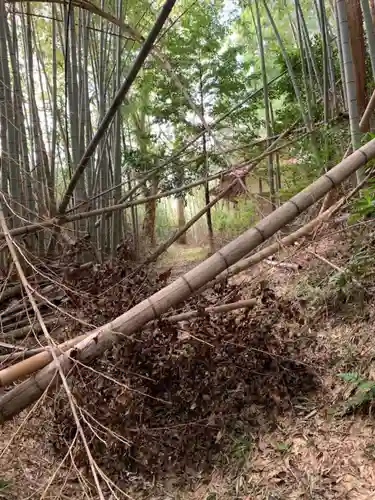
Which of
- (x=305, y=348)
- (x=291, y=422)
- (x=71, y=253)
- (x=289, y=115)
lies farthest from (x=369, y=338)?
(x=289, y=115)

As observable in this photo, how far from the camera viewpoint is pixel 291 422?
5.91 ft

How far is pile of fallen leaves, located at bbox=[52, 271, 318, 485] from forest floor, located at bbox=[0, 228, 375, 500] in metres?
0.01

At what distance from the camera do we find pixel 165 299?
1646 mm

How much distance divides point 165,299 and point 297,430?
783mm

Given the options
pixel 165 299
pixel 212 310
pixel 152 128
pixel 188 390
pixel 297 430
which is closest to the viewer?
pixel 165 299

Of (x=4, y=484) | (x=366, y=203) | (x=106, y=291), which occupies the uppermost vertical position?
(x=366, y=203)

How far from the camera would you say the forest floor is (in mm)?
1517

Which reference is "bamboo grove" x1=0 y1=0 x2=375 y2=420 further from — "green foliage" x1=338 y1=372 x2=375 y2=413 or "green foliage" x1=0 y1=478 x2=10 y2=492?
"green foliage" x1=338 y1=372 x2=375 y2=413

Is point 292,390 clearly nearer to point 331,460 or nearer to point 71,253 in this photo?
point 331,460

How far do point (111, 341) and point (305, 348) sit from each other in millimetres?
1057

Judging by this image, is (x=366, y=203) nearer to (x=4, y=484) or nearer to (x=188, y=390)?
(x=188, y=390)

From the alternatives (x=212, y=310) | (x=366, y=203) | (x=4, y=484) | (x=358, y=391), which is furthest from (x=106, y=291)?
(x=366, y=203)

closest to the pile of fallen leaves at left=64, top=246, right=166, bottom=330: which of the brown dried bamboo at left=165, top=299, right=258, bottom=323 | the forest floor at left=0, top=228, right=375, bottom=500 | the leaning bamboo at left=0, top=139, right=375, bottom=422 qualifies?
the brown dried bamboo at left=165, top=299, right=258, bottom=323

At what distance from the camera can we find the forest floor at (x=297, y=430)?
4.98ft
